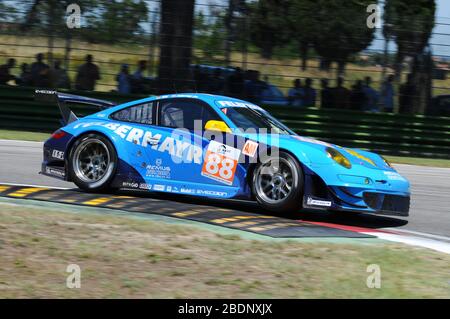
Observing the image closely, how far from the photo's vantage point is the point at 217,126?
27.3ft

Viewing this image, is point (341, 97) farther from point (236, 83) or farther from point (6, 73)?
point (6, 73)

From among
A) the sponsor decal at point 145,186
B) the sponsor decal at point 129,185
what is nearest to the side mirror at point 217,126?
the sponsor decal at point 145,186

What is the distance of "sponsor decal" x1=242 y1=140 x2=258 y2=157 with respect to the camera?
806 centimetres

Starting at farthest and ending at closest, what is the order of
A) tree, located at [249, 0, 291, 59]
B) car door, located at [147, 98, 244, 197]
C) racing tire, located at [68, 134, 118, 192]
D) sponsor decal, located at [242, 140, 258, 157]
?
tree, located at [249, 0, 291, 59] < racing tire, located at [68, 134, 118, 192] < car door, located at [147, 98, 244, 197] < sponsor decal, located at [242, 140, 258, 157]

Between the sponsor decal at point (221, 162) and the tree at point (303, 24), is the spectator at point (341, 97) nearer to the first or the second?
the tree at point (303, 24)

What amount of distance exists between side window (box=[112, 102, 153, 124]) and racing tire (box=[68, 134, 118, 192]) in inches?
13.4

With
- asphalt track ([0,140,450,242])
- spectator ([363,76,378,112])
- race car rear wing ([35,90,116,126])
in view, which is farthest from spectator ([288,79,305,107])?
race car rear wing ([35,90,116,126])

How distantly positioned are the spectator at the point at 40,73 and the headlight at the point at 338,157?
36.4 ft

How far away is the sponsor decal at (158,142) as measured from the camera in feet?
27.3

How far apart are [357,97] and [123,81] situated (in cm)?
526

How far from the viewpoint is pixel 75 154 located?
8.88m

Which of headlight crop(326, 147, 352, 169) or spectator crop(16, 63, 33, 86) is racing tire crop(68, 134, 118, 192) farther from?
spectator crop(16, 63, 33, 86)

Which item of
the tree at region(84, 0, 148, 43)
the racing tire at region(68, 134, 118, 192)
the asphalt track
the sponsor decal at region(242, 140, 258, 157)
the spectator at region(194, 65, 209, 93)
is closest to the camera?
the sponsor decal at region(242, 140, 258, 157)
